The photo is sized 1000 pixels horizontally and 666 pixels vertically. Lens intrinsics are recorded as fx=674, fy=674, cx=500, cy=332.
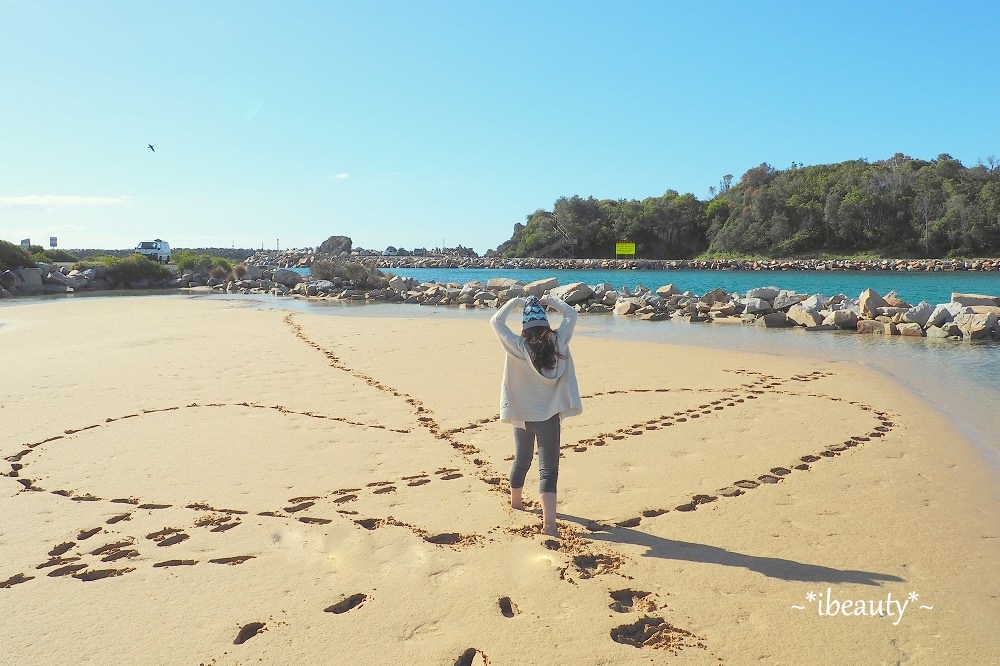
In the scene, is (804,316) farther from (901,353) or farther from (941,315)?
(901,353)

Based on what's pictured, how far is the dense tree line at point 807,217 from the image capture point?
71.9 metres

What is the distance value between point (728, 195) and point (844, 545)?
334ft

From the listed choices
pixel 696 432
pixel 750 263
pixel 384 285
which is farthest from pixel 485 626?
pixel 750 263

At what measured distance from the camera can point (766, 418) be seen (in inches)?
313

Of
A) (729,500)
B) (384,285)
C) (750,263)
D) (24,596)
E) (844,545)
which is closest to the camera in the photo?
(24,596)

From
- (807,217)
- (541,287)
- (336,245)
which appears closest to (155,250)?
(541,287)

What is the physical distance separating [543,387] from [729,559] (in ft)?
5.13

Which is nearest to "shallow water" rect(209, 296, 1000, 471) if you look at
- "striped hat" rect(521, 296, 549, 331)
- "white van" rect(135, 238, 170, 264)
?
"striped hat" rect(521, 296, 549, 331)

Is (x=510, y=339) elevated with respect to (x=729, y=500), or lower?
elevated

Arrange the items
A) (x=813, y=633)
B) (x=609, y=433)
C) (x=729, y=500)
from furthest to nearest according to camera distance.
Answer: (x=609, y=433), (x=729, y=500), (x=813, y=633)

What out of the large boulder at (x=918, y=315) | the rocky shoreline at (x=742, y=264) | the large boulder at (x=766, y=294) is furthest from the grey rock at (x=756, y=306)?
the rocky shoreline at (x=742, y=264)

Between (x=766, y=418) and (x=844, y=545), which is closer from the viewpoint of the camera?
(x=844, y=545)

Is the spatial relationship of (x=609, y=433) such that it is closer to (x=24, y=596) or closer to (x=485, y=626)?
(x=485, y=626)

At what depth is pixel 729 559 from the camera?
4.11 metres
